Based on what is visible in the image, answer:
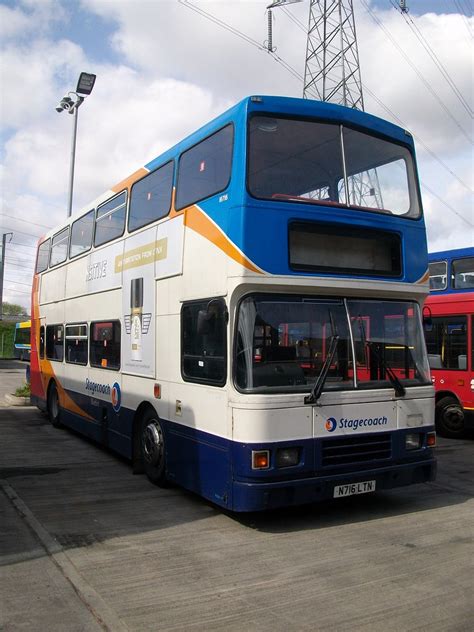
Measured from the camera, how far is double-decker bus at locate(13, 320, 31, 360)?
4462 centimetres

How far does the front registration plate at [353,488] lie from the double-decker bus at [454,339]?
6.36 m

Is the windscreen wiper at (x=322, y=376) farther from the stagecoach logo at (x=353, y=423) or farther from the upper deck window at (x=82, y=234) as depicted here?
the upper deck window at (x=82, y=234)

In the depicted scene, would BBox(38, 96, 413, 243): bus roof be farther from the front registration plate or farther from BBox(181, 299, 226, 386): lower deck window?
the front registration plate

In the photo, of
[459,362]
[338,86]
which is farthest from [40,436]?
[338,86]

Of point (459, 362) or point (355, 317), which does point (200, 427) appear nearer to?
point (355, 317)

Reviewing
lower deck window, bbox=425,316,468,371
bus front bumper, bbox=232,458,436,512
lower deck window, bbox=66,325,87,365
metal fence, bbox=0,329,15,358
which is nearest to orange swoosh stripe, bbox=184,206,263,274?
bus front bumper, bbox=232,458,436,512

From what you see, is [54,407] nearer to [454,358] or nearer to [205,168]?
[205,168]

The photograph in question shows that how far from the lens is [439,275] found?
13203 mm

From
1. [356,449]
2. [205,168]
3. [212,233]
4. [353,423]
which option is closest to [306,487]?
[356,449]

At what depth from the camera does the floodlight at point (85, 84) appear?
66.2ft

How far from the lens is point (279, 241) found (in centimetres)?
588

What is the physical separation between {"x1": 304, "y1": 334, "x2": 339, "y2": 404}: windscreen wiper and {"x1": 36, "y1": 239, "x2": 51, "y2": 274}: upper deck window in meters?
9.33

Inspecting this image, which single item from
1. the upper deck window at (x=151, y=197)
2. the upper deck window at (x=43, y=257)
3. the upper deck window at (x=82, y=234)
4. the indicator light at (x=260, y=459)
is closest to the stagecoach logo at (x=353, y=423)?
the indicator light at (x=260, y=459)

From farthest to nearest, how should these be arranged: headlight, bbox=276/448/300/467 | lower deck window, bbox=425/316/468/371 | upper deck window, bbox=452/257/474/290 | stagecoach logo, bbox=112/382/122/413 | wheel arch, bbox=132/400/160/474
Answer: upper deck window, bbox=452/257/474/290, lower deck window, bbox=425/316/468/371, stagecoach logo, bbox=112/382/122/413, wheel arch, bbox=132/400/160/474, headlight, bbox=276/448/300/467
